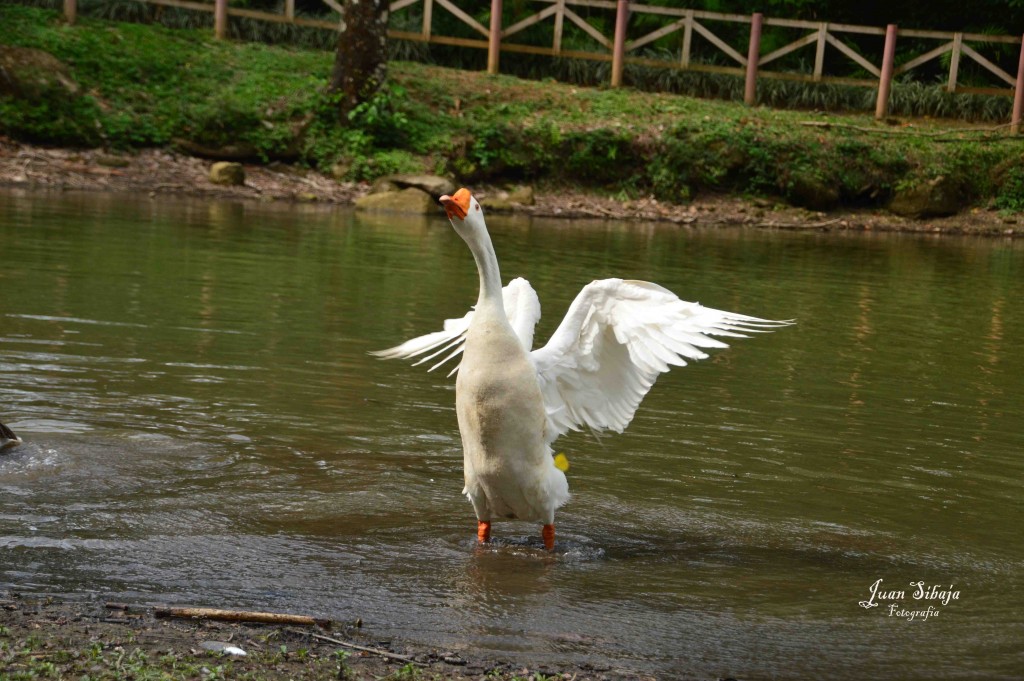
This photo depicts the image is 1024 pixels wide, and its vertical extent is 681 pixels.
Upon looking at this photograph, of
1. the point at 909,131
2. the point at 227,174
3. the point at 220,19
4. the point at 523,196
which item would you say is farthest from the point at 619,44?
the point at 227,174

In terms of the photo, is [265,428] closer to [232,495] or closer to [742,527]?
[232,495]

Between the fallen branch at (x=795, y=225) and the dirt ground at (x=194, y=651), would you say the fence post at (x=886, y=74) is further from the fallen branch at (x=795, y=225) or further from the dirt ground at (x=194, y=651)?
the dirt ground at (x=194, y=651)

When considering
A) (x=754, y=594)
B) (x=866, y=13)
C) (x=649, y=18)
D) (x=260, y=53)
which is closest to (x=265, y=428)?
(x=754, y=594)

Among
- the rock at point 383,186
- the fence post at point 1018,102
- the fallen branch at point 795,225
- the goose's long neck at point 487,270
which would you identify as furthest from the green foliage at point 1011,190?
the goose's long neck at point 487,270

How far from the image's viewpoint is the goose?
6.80m

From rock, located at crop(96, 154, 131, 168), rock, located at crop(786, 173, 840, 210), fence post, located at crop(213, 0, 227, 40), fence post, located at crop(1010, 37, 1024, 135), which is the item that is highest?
fence post, located at crop(213, 0, 227, 40)

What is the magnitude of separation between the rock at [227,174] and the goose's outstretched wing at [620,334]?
17166 mm

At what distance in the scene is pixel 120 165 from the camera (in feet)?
73.6

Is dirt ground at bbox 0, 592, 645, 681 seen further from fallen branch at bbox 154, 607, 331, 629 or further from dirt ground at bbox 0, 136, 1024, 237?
dirt ground at bbox 0, 136, 1024, 237

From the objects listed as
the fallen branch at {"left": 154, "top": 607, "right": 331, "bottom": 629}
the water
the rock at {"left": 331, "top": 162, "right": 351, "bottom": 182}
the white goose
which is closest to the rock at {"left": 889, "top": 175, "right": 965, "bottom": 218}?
the rock at {"left": 331, "top": 162, "right": 351, "bottom": 182}

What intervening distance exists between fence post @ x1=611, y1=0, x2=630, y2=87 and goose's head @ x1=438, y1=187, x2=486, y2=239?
23.2 metres

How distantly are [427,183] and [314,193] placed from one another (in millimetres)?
2085

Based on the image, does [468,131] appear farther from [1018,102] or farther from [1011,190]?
[1018,102]

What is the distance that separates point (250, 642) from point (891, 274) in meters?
14.2
